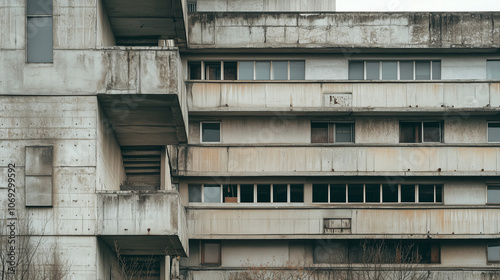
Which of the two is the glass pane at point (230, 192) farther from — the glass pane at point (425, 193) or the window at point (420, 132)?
the glass pane at point (425, 193)

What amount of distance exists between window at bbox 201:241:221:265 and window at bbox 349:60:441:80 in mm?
9074

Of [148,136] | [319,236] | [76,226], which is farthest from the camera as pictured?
[319,236]

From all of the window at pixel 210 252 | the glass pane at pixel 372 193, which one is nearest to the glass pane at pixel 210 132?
the window at pixel 210 252

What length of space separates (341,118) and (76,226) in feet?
65.5

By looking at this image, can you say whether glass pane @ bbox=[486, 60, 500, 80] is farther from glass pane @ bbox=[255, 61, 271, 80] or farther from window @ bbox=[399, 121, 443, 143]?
glass pane @ bbox=[255, 61, 271, 80]

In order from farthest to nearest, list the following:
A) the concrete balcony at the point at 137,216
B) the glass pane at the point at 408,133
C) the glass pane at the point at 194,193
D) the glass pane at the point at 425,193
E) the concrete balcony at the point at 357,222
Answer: the glass pane at the point at 408,133, the glass pane at the point at 425,193, the glass pane at the point at 194,193, the concrete balcony at the point at 357,222, the concrete balcony at the point at 137,216

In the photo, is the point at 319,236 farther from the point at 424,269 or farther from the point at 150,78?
the point at 150,78

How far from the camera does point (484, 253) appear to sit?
1885 inches

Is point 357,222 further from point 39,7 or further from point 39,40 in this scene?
point 39,7

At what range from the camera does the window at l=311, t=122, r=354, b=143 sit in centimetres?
4856

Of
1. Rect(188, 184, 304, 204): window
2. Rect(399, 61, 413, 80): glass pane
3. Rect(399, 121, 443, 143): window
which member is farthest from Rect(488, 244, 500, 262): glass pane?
Rect(188, 184, 304, 204): window

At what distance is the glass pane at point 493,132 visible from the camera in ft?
160

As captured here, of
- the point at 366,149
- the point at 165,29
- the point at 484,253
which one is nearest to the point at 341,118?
the point at 366,149

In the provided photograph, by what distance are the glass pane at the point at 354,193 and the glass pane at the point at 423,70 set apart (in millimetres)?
5314
